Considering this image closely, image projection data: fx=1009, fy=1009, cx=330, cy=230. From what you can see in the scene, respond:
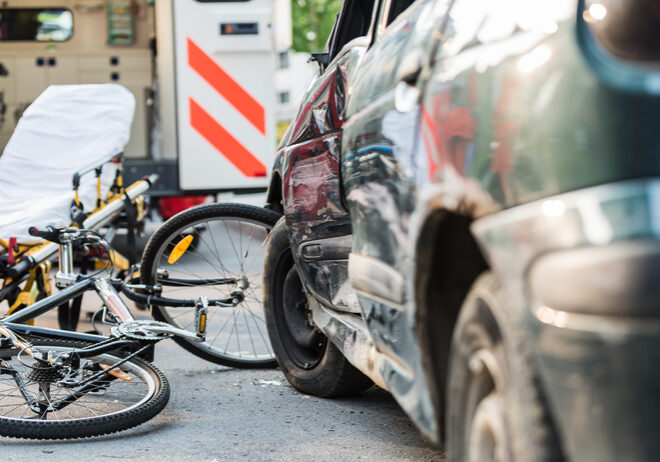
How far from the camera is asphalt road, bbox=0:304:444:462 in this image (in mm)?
3332

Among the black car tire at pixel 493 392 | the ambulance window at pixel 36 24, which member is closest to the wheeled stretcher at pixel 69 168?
the black car tire at pixel 493 392

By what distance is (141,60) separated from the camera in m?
10.1

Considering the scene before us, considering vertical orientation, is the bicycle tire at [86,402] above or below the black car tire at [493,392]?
below

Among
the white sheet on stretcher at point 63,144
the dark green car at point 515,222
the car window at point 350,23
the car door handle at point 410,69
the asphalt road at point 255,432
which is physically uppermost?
the car window at point 350,23

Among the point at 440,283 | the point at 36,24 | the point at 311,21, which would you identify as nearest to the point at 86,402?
the point at 440,283

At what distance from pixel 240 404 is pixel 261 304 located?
0.74 metres

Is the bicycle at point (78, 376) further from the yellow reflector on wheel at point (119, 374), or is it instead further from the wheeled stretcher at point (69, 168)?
the wheeled stretcher at point (69, 168)

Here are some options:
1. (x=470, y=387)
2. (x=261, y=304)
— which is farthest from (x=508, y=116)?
(x=261, y=304)

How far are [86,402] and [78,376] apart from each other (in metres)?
0.10

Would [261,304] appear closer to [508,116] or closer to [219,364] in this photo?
[219,364]

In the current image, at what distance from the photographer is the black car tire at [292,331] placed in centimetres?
400

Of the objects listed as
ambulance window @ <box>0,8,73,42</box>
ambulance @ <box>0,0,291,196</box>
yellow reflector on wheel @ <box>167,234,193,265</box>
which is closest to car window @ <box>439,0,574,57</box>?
yellow reflector on wheel @ <box>167,234,193,265</box>

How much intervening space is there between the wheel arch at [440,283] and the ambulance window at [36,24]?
869 cm

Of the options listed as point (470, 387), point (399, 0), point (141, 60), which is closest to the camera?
point (470, 387)
